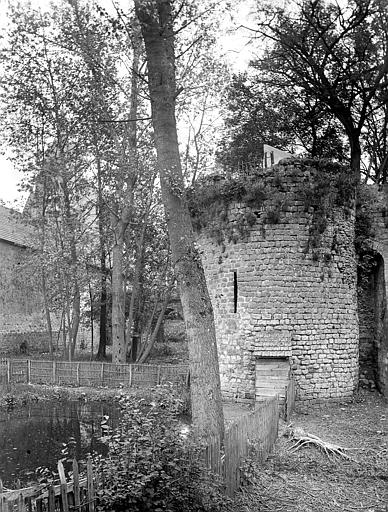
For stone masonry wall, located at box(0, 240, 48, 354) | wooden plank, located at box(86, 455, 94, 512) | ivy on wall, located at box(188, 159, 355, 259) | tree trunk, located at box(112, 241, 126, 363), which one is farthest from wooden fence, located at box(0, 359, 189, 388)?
wooden plank, located at box(86, 455, 94, 512)

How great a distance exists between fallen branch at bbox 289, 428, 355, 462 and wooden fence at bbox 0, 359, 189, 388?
8.03 m

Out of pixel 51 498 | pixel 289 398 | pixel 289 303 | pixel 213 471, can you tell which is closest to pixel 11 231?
pixel 289 303

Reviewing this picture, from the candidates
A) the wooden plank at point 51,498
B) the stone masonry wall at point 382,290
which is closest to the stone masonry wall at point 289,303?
the stone masonry wall at point 382,290

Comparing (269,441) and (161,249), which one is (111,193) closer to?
(161,249)

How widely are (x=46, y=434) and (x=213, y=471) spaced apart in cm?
942

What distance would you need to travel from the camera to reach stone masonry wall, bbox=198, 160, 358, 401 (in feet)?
46.4

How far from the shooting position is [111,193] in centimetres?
2331

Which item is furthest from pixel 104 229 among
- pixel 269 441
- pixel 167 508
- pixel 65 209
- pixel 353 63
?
pixel 167 508

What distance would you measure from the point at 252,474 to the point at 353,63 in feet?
64.3

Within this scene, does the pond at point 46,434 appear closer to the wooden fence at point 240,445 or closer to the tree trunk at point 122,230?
the wooden fence at point 240,445

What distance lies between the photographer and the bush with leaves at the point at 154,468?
5.63 m

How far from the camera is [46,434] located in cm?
1509

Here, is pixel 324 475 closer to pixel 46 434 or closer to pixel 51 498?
pixel 51 498

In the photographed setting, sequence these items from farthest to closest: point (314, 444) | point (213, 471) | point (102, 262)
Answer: point (102, 262) < point (314, 444) < point (213, 471)
